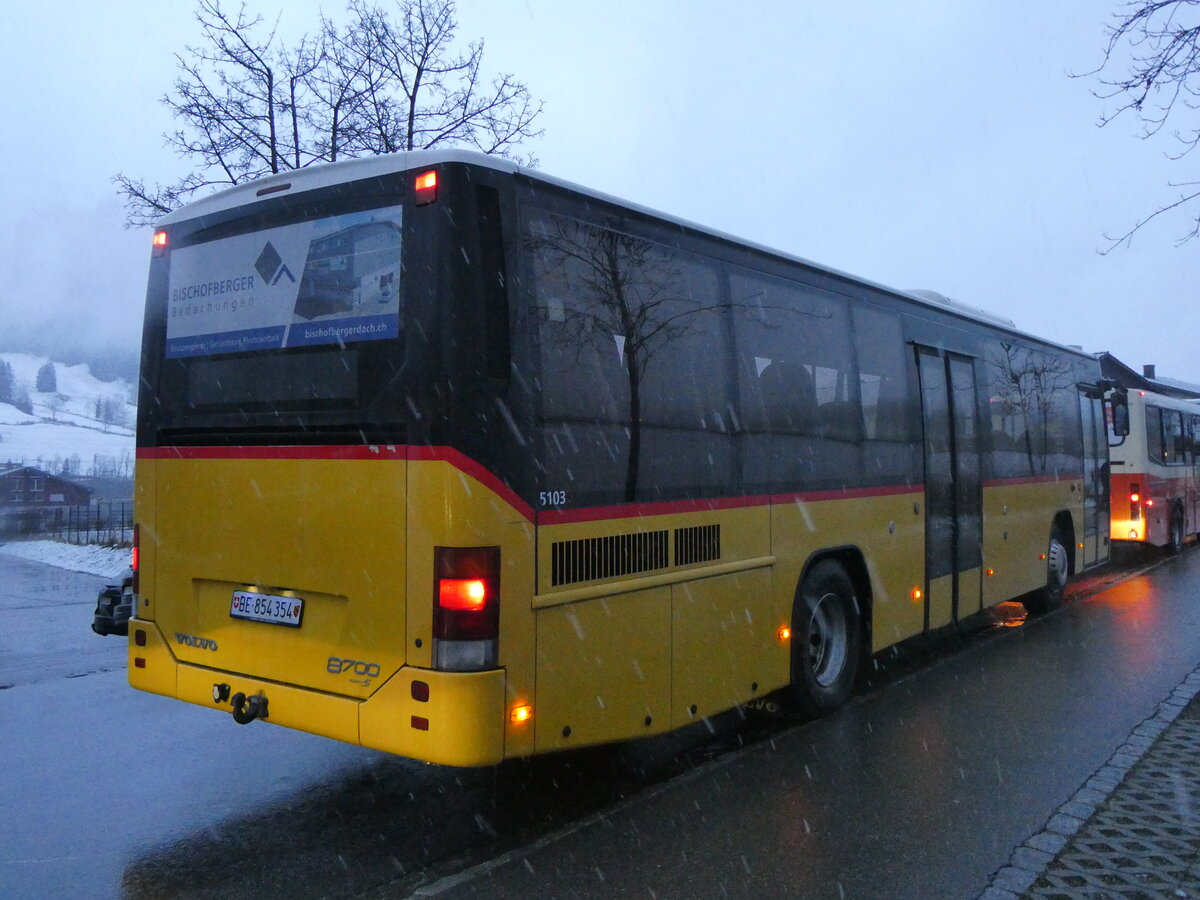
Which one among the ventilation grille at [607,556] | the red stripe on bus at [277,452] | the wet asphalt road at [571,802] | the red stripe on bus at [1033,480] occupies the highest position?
the red stripe on bus at [277,452]

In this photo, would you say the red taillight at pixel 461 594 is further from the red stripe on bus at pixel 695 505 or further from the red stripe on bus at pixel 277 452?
the red stripe on bus at pixel 277 452

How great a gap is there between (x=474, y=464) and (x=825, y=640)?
12.4ft

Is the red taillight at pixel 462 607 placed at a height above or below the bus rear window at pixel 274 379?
below

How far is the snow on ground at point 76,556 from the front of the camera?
18692 mm

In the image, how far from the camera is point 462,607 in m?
4.30

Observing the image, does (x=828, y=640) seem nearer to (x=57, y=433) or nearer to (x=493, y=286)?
(x=493, y=286)

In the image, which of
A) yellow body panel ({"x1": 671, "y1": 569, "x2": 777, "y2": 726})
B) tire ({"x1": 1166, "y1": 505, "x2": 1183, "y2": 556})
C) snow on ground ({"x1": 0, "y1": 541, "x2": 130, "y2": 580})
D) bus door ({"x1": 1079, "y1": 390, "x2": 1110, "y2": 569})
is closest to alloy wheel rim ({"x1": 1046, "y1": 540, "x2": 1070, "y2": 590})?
bus door ({"x1": 1079, "y1": 390, "x2": 1110, "y2": 569})

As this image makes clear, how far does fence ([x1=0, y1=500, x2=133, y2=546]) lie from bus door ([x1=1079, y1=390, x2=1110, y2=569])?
946 inches

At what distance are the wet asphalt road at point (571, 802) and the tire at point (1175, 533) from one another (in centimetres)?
1239

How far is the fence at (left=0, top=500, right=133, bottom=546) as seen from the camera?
3052 cm

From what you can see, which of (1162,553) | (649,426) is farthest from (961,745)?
(1162,553)

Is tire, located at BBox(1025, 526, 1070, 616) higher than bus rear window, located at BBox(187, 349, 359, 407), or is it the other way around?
bus rear window, located at BBox(187, 349, 359, 407)

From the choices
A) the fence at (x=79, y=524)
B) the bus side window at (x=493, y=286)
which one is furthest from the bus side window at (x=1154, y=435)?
the fence at (x=79, y=524)

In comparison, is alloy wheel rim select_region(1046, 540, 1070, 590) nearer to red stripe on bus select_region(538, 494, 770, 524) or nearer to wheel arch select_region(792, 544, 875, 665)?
wheel arch select_region(792, 544, 875, 665)
